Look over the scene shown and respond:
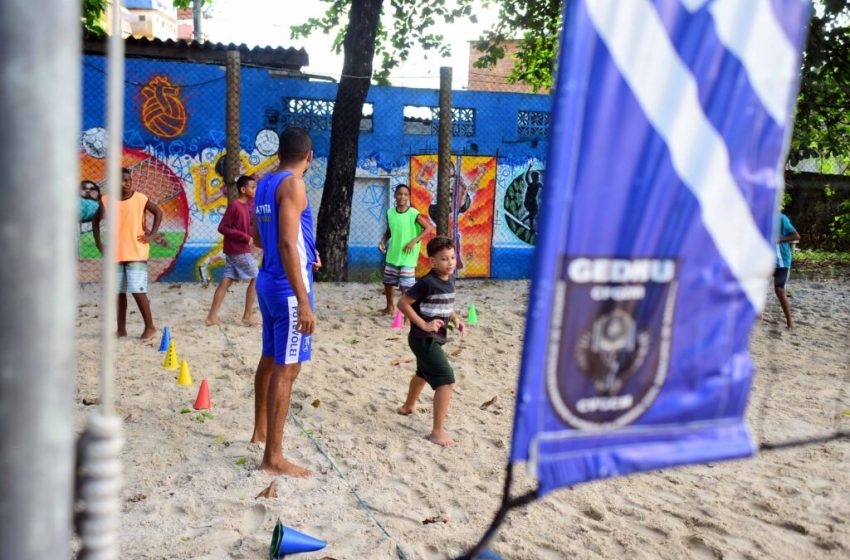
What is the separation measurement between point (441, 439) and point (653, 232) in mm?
3322

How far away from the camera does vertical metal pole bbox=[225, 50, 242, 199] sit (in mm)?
9125

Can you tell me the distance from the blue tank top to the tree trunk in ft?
25.9

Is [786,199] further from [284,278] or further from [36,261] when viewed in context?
[36,261]

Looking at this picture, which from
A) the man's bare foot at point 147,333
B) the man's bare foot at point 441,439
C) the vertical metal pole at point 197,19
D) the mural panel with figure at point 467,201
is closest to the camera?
the man's bare foot at point 441,439

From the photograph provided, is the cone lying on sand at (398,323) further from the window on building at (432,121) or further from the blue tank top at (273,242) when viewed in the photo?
the window on building at (432,121)

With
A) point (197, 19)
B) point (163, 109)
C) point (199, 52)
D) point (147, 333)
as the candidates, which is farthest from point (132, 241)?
point (197, 19)

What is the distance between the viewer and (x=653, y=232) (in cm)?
201

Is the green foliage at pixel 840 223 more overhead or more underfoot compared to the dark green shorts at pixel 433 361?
more overhead

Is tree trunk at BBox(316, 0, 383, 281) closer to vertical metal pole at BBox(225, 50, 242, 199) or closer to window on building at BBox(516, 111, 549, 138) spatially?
vertical metal pole at BBox(225, 50, 242, 199)

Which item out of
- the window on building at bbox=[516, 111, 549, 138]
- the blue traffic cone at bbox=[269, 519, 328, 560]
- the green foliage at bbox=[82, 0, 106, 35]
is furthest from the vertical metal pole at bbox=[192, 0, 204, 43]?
the blue traffic cone at bbox=[269, 519, 328, 560]

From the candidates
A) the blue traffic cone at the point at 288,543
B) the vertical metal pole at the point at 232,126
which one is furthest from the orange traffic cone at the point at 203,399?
the vertical metal pole at the point at 232,126

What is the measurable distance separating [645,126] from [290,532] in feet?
7.76

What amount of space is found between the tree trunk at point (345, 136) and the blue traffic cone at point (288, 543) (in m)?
8.99

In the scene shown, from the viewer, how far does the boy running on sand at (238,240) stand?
8.26 metres
